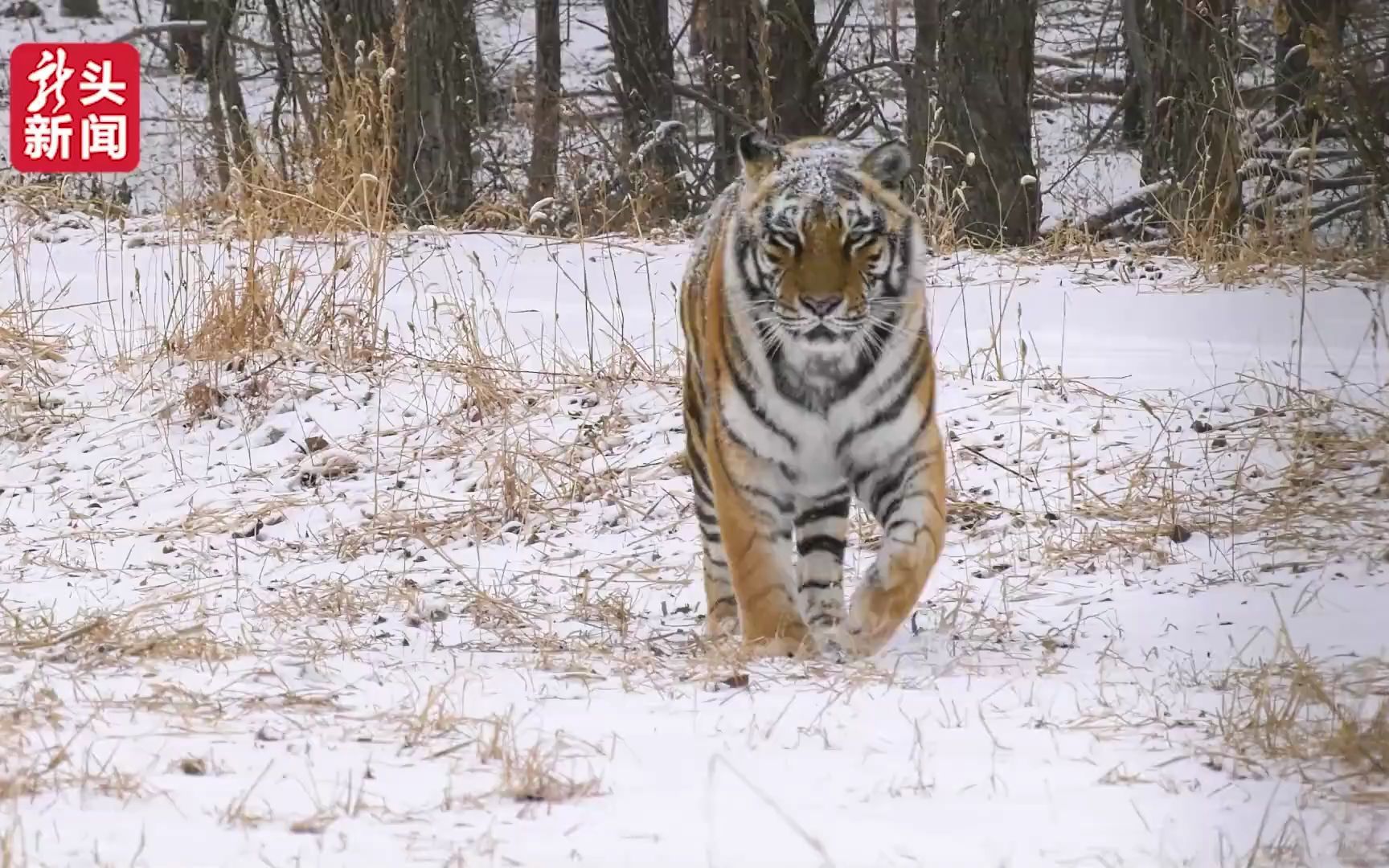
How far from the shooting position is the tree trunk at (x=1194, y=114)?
301 inches

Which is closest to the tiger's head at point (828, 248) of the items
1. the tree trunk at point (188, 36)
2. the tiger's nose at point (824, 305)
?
the tiger's nose at point (824, 305)

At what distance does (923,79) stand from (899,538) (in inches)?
244

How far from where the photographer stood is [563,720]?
3350mm

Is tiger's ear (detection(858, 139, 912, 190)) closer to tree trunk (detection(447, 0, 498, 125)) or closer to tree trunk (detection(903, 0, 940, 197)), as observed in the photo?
tree trunk (detection(903, 0, 940, 197))

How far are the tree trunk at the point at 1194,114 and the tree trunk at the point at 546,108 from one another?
12.0ft

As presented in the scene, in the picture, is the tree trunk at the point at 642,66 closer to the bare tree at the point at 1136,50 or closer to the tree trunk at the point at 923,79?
the tree trunk at the point at 923,79

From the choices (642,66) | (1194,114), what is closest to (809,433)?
(1194,114)

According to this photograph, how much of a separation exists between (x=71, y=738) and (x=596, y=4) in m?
18.1

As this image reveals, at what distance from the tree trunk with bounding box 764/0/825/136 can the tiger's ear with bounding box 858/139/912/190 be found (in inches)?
245

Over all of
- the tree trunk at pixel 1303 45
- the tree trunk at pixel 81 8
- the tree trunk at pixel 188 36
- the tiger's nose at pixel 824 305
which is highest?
the tree trunk at pixel 81 8

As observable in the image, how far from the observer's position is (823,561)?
446 centimetres

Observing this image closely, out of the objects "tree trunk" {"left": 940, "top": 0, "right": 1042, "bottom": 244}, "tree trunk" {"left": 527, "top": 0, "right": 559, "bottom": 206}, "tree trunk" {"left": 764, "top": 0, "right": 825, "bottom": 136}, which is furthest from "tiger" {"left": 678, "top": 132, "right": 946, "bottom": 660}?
"tree trunk" {"left": 527, "top": 0, "right": 559, "bottom": 206}

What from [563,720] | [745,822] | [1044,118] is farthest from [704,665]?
[1044,118]

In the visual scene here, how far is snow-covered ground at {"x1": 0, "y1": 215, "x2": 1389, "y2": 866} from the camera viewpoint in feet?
9.00
